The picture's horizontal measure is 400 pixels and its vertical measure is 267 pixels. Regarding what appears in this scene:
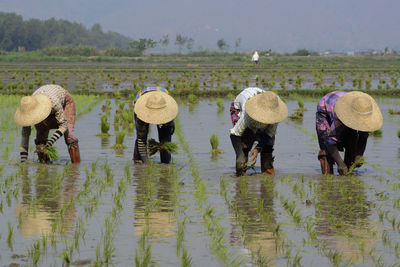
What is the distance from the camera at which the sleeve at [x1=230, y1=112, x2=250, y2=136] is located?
648 centimetres

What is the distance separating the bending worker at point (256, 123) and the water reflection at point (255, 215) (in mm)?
217

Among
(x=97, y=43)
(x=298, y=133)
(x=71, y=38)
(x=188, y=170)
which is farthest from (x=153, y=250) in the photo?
(x=97, y=43)

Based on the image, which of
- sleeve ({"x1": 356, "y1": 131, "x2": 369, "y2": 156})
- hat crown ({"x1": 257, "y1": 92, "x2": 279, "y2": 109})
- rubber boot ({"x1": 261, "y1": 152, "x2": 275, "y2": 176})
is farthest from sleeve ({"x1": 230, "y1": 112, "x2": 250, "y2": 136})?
sleeve ({"x1": 356, "y1": 131, "x2": 369, "y2": 156})

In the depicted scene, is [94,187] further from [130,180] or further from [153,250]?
[153,250]

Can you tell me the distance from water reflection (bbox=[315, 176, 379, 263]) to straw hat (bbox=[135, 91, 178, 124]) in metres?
1.68

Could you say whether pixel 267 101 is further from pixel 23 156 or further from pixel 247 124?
pixel 23 156

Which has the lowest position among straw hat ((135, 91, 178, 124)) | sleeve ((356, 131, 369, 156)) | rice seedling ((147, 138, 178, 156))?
rice seedling ((147, 138, 178, 156))

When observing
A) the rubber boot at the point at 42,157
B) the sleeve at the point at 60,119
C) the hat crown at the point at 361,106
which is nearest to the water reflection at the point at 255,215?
the hat crown at the point at 361,106

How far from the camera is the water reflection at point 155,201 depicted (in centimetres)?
475

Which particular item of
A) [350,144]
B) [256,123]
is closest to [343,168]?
[350,144]

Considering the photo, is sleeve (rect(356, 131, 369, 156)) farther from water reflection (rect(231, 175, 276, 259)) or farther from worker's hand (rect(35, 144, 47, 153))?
worker's hand (rect(35, 144, 47, 153))

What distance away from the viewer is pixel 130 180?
6645 millimetres

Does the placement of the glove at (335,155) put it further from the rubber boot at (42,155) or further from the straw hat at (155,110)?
the rubber boot at (42,155)

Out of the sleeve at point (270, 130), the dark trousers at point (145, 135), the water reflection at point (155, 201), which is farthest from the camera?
the dark trousers at point (145, 135)
